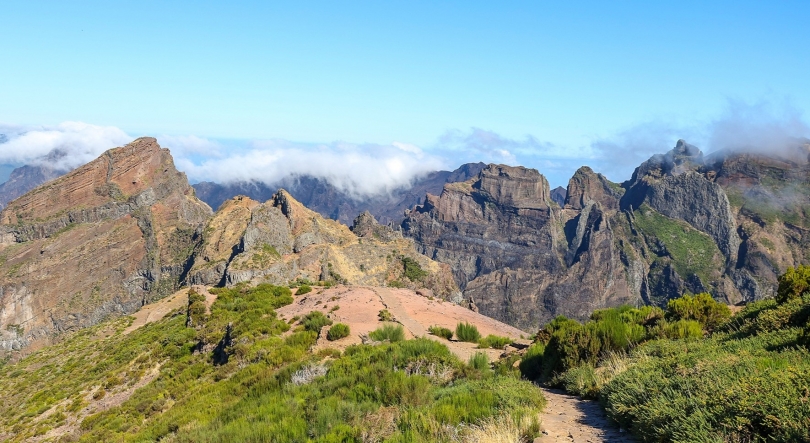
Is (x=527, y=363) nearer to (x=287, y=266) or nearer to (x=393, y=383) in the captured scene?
(x=393, y=383)

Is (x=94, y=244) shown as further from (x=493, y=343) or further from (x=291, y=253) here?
(x=493, y=343)

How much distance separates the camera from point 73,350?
48.6m

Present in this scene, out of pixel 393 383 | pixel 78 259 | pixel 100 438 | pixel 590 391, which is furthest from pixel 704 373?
pixel 78 259

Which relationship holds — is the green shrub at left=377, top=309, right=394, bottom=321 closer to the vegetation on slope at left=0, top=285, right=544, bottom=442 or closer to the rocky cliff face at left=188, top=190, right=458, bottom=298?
the vegetation on slope at left=0, top=285, right=544, bottom=442

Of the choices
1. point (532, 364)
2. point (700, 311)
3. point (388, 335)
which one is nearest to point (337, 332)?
point (388, 335)

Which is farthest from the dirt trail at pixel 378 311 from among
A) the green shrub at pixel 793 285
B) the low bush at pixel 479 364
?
the green shrub at pixel 793 285

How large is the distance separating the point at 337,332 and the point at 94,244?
480ft

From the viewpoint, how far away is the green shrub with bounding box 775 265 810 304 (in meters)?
15.9

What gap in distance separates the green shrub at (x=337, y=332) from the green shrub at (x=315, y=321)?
3.55 ft

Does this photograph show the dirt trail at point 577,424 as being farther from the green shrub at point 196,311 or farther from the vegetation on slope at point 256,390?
the green shrub at point 196,311

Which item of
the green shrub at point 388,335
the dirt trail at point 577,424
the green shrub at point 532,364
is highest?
the dirt trail at point 577,424

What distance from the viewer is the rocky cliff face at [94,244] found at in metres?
127

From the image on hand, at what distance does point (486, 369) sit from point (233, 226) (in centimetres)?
10700

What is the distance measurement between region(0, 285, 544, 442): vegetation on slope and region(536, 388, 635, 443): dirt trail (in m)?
0.40
